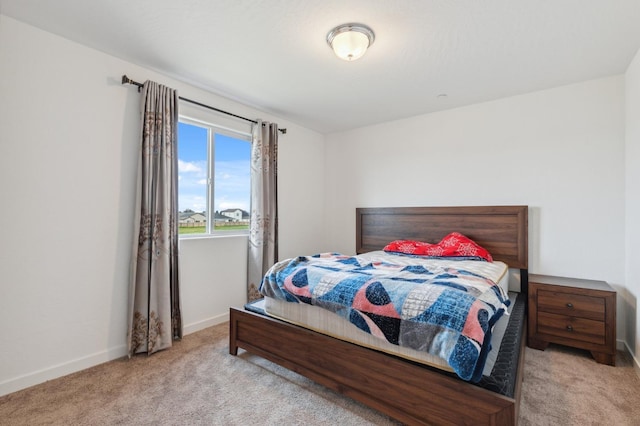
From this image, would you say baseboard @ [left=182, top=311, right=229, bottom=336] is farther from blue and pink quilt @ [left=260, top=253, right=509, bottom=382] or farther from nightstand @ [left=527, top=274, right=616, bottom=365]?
nightstand @ [left=527, top=274, right=616, bottom=365]

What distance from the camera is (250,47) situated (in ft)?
7.55

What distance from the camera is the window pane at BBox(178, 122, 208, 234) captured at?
3.09m

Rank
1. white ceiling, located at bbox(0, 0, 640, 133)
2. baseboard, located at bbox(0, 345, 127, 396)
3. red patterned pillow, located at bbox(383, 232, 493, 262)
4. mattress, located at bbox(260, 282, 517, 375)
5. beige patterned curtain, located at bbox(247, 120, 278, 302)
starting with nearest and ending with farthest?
mattress, located at bbox(260, 282, 517, 375), white ceiling, located at bbox(0, 0, 640, 133), baseboard, located at bbox(0, 345, 127, 396), red patterned pillow, located at bbox(383, 232, 493, 262), beige patterned curtain, located at bbox(247, 120, 278, 302)

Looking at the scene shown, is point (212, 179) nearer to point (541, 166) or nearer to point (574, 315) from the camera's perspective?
point (541, 166)

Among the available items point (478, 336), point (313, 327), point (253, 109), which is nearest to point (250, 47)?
point (253, 109)

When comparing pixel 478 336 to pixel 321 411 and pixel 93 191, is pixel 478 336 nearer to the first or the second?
pixel 321 411

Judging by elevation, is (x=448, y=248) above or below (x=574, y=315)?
above

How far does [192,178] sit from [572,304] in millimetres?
3692

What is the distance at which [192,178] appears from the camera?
3.17 metres

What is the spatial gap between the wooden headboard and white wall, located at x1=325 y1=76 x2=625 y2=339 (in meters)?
0.12

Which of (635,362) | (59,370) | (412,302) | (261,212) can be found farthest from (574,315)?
(59,370)

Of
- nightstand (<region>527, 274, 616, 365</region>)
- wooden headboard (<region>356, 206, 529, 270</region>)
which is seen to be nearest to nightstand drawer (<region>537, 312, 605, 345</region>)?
nightstand (<region>527, 274, 616, 365</region>)

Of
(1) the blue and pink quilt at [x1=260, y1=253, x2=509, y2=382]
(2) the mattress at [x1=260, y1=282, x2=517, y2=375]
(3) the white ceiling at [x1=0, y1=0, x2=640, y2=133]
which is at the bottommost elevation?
(2) the mattress at [x1=260, y1=282, x2=517, y2=375]

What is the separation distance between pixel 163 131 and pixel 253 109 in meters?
1.25
